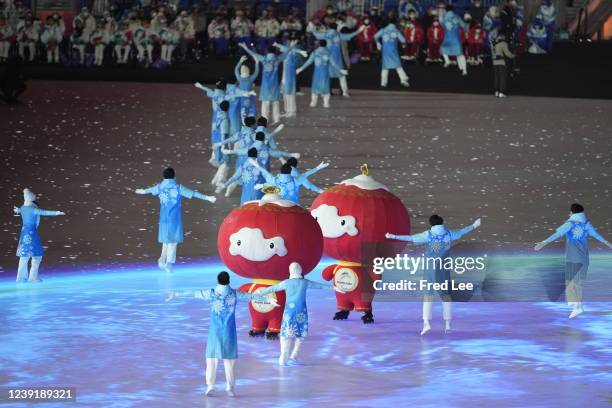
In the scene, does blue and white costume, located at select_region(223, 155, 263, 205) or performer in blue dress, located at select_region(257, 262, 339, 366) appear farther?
blue and white costume, located at select_region(223, 155, 263, 205)

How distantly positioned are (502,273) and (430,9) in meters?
25.1

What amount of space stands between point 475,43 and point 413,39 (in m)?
1.62

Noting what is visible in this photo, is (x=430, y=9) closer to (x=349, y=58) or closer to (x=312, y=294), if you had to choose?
(x=349, y=58)

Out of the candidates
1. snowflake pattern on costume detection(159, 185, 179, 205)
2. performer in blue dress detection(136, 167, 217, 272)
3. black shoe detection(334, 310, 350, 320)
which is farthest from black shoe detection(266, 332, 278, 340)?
snowflake pattern on costume detection(159, 185, 179, 205)

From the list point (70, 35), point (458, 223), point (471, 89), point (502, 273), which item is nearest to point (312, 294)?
point (502, 273)

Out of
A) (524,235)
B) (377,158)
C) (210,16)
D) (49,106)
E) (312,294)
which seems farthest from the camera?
(210,16)

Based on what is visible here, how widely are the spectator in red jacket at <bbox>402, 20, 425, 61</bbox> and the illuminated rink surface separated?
935 inches

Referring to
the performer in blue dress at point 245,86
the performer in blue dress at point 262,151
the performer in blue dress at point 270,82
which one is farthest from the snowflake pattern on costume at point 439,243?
the performer in blue dress at point 270,82

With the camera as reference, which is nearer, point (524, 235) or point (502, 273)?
point (502, 273)

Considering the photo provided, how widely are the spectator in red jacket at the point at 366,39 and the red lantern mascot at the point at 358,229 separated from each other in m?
26.1

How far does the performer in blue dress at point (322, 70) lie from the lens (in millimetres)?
31062

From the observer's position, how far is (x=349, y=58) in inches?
1617

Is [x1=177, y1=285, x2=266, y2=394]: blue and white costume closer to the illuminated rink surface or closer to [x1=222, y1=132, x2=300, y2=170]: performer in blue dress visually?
the illuminated rink surface

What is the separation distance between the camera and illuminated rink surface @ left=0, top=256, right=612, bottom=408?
12.6 m
